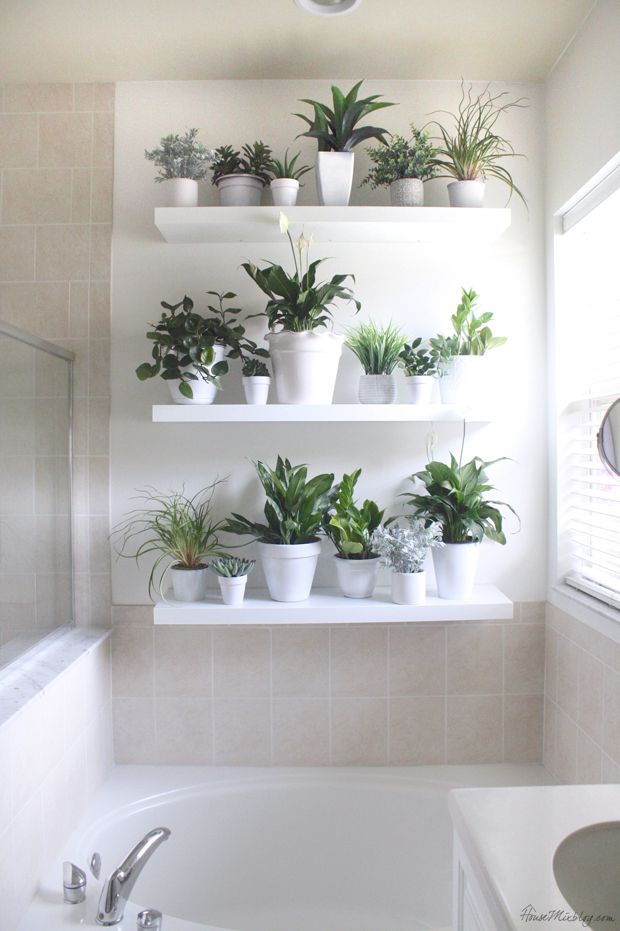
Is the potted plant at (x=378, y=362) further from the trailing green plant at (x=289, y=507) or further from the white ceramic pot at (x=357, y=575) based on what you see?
the white ceramic pot at (x=357, y=575)

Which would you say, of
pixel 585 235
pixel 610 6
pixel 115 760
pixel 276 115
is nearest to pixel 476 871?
pixel 115 760

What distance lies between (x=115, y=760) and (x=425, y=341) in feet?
5.28

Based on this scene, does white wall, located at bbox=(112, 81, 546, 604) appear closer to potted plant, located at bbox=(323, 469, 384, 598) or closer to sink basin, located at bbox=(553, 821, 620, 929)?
potted plant, located at bbox=(323, 469, 384, 598)

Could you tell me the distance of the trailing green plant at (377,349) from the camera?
201 centimetres

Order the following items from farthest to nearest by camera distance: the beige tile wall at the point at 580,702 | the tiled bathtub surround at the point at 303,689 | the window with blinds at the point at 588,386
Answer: the tiled bathtub surround at the point at 303,689 → the window with blinds at the point at 588,386 → the beige tile wall at the point at 580,702

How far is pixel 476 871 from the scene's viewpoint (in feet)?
3.26

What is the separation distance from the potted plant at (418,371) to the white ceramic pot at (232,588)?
70 cm

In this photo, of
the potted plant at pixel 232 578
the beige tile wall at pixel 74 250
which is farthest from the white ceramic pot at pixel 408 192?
the potted plant at pixel 232 578

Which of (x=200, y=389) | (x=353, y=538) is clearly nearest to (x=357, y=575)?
(x=353, y=538)

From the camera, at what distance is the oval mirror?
46.6 inches

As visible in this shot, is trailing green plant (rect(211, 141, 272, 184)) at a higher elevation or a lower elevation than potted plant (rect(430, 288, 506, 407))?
higher

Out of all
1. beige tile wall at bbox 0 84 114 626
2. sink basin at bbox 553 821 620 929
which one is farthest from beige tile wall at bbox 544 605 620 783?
beige tile wall at bbox 0 84 114 626

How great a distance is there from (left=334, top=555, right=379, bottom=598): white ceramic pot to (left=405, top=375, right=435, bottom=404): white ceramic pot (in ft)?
1.53

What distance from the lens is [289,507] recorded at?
1999 millimetres
